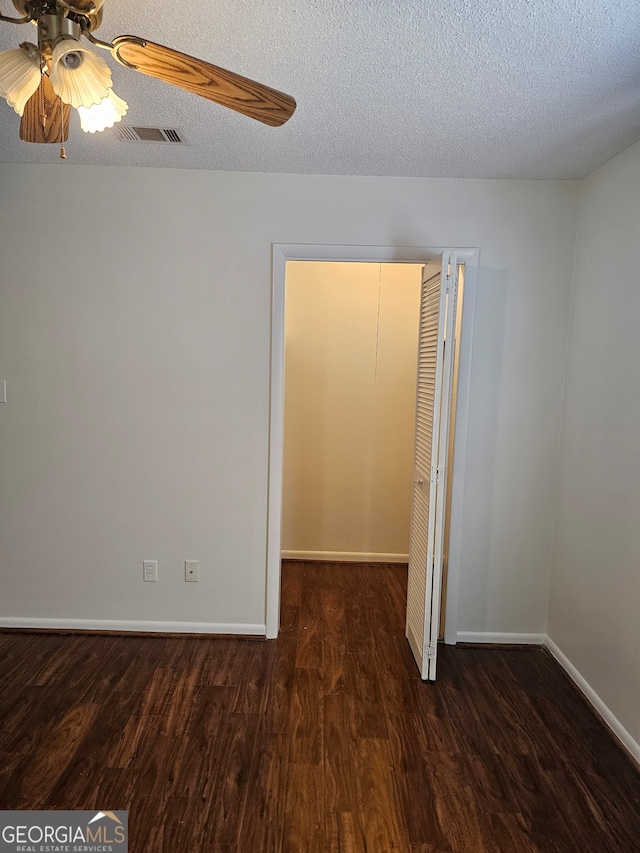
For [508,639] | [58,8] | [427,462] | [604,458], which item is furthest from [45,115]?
[508,639]

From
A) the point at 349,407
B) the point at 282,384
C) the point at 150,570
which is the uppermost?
the point at 282,384

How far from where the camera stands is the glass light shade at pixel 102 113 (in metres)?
1.29

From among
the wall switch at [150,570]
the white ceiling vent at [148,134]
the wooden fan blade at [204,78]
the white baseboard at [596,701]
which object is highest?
the white ceiling vent at [148,134]

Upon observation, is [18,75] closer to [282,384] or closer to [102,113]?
[102,113]

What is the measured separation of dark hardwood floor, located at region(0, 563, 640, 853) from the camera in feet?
5.78

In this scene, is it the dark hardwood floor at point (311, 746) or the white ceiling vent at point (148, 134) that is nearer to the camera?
the dark hardwood floor at point (311, 746)

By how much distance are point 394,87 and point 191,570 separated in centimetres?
242

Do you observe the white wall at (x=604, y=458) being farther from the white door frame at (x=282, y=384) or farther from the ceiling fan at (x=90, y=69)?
the ceiling fan at (x=90, y=69)

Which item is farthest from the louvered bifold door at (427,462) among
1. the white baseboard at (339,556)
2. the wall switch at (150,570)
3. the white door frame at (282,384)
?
the wall switch at (150,570)

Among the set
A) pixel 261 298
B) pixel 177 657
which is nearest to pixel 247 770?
pixel 177 657

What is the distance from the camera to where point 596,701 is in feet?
7.90

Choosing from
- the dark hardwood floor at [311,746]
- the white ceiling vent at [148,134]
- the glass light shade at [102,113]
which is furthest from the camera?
the white ceiling vent at [148,134]

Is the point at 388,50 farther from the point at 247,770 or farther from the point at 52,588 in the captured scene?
the point at 52,588

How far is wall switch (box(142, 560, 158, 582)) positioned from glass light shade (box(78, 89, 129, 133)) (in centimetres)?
222
